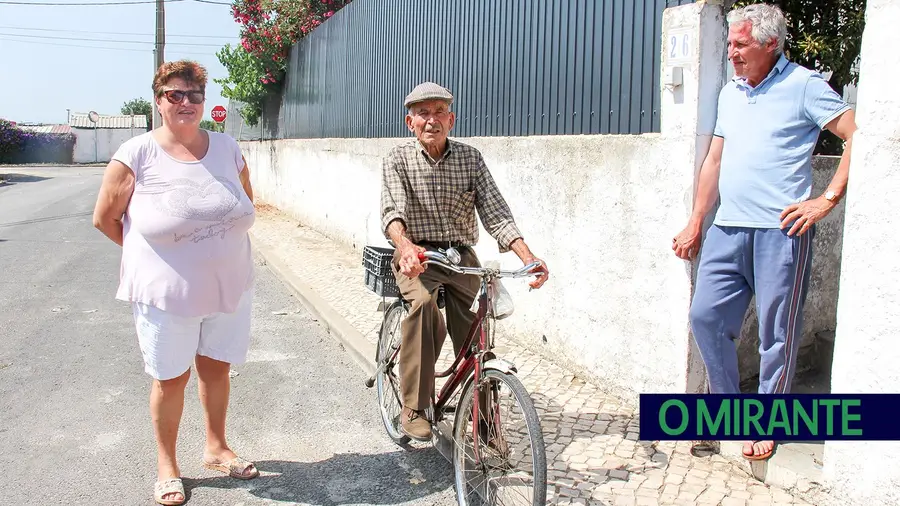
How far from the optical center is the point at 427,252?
3.35 m

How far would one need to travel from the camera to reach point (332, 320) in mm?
6953

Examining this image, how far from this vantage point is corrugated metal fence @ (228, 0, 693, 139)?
482cm

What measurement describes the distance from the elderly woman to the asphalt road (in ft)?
1.52

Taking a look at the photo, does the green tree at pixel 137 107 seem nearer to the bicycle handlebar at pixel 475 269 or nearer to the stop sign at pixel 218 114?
the stop sign at pixel 218 114

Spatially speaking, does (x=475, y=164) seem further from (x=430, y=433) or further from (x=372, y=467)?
(x=372, y=467)

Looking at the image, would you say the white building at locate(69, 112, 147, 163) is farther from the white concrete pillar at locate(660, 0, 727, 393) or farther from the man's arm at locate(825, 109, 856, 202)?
the man's arm at locate(825, 109, 856, 202)

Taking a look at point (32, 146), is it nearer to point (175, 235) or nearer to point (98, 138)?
point (98, 138)

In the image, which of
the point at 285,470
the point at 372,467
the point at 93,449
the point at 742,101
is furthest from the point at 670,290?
the point at 93,449

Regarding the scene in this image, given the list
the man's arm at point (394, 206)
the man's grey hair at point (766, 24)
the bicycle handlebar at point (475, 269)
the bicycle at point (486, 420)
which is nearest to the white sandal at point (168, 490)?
the bicycle at point (486, 420)

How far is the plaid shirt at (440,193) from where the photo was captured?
12.6 ft

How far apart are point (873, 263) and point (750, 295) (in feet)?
2.37

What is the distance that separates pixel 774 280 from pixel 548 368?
2.27 m

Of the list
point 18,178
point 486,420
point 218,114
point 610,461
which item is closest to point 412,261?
point 486,420

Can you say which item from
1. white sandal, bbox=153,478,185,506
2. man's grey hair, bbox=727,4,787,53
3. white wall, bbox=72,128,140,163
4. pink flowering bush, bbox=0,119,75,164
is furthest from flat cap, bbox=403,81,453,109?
white wall, bbox=72,128,140,163
